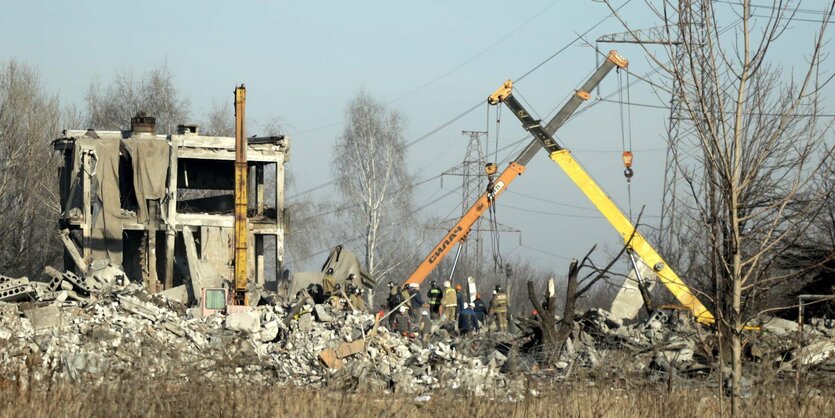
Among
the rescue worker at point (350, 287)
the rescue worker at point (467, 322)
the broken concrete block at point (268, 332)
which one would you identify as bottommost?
the rescue worker at point (467, 322)

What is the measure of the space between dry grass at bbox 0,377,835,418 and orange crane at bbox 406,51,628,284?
60.2ft

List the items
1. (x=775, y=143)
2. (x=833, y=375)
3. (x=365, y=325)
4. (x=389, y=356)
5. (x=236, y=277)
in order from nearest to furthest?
(x=775, y=143), (x=833, y=375), (x=389, y=356), (x=365, y=325), (x=236, y=277)

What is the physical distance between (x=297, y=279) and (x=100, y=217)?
589cm

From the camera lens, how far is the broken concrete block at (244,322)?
2136cm

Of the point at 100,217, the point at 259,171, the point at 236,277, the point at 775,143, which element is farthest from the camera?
the point at 259,171

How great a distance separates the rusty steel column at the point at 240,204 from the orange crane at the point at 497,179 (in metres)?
4.65

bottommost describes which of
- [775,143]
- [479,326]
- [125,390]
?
[479,326]

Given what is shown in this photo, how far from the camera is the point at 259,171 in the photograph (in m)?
36.5

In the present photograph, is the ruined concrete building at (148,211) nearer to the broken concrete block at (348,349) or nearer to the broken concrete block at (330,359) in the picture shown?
the broken concrete block at (348,349)

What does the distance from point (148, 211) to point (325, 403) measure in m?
22.4

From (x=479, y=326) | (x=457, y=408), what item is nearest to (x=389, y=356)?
(x=479, y=326)

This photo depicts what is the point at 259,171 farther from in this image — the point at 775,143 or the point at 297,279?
the point at 775,143

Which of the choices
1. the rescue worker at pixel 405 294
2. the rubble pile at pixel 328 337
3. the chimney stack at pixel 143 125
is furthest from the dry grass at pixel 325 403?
the chimney stack at pixel 143 125

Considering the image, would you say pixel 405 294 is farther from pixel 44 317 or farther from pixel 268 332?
pixel 44 317
